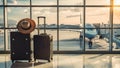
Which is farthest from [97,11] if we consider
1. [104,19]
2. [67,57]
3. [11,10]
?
[11,10]

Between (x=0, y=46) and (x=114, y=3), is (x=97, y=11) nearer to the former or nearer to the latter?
(x=114, y=3)

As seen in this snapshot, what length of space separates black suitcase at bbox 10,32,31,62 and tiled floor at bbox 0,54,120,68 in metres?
0.17

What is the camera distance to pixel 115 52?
1053cm

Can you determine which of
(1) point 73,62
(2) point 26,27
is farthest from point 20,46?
(1) point 73,62

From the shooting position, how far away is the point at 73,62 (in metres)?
8.66

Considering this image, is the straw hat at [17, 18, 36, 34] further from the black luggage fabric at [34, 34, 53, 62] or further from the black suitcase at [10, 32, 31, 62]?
the black luggage fabric at [34, 34, 53, 62]

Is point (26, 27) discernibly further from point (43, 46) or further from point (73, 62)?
point (73, 62)

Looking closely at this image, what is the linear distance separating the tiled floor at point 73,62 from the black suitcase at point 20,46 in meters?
0.17

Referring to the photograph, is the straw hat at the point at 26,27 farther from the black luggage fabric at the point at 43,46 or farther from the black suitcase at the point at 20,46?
the black luggage fabric at the point at 43,46

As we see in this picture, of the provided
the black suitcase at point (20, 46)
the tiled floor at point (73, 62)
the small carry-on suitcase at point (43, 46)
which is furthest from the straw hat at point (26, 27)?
the tiled floor at point (73, 62)

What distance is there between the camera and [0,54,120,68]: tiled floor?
8055 mm

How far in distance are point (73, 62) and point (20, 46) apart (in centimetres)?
150

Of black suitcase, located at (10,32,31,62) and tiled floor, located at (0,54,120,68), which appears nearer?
tiled floor, located at (0,54,120,68)

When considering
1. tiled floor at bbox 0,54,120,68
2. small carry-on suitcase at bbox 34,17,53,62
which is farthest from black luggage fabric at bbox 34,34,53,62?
tiled floor at bbox 0,54,120,68
